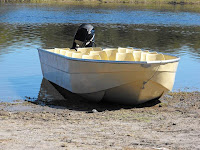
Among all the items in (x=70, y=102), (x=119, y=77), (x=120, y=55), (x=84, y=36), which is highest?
(x=84, y=36)

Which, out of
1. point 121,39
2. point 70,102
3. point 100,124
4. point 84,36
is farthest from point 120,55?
point 121,39

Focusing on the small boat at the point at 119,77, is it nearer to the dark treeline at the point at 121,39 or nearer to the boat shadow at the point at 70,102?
the boat shadow at the point at 70,102

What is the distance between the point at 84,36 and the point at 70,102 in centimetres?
416

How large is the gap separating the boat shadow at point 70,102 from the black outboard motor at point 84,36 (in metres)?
2.50

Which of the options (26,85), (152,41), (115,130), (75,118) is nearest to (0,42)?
(152,41)

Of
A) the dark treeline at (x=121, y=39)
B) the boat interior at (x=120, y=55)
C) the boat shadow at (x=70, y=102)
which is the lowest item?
the dark treeline at (x=121, y=39)

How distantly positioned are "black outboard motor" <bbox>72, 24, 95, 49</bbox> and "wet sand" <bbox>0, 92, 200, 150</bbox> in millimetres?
3511

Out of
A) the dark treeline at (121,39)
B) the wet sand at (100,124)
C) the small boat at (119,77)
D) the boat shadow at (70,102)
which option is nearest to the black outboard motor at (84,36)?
the boat shadow at (70,102)

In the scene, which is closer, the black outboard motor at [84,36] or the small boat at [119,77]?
the small boat at [119,77]

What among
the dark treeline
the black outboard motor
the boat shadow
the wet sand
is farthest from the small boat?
the dark treeline

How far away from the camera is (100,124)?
32.5ft

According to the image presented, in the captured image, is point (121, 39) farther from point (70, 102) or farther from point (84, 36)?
point (70, 102)

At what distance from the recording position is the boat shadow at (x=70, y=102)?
12.7 m

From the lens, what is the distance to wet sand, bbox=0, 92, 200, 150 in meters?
7.78
